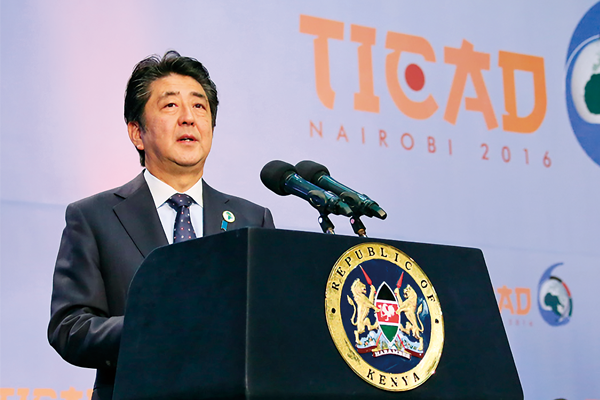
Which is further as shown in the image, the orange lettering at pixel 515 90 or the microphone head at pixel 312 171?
the orange lettering at pixel 515 90

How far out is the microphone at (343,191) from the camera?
4.56ft

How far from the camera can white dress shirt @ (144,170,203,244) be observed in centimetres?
183

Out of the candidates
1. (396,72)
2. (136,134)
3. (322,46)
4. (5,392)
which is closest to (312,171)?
(136,134)

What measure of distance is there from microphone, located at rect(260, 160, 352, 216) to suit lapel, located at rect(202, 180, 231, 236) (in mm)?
Result: 317

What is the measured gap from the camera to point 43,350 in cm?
246

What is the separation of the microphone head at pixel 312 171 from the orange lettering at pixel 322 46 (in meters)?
1.59

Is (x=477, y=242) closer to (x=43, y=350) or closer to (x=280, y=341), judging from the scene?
(x=43, y=350)

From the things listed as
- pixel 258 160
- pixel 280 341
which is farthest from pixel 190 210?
pixel 258 160

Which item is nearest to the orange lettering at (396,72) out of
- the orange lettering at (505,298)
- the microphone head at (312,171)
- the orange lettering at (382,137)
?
the orange lettering at (382,137)

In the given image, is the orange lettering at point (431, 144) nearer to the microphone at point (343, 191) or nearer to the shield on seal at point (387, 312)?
the microphone at point (343, 191)

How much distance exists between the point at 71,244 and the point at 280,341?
2.62ft

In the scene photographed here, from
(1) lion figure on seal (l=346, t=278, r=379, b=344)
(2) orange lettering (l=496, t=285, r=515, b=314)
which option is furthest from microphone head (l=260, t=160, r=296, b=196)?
(2) orange lettering (l=496, t=285, r=515, b=314)

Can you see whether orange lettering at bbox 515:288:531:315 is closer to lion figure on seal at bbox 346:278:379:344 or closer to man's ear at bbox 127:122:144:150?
man's ear at bbox 127:122:144:150

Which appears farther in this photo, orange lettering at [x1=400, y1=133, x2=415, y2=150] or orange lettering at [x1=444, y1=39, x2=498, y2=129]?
orange lettering at [x1=444, y1=39, x2=498, y2=129]
